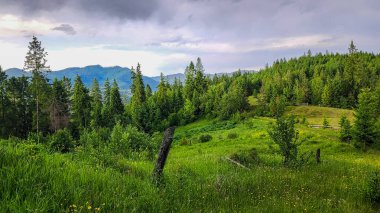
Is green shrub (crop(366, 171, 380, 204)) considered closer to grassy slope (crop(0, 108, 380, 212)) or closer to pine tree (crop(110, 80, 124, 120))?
grassy slope (crop(0, 108, 380, 212))

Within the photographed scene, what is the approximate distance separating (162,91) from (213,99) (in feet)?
58.9

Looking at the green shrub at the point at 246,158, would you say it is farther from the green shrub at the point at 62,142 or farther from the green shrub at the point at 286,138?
Answer: the green shrub at the point at 62,142

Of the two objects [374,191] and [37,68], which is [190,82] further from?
[374,191]

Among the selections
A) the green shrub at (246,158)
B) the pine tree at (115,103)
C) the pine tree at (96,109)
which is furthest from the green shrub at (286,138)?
the pine tree at (115,103)

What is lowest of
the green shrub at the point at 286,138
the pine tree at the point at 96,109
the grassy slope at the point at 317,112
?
the grassy slope at the point at 317,112

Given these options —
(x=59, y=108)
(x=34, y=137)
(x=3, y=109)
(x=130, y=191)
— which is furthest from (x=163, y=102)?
(x=130, y=191)

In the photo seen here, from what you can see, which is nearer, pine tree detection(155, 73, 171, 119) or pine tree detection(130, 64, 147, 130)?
pine tree detection(130, 64, 147, 130)

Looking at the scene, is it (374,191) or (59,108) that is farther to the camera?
(59,108)

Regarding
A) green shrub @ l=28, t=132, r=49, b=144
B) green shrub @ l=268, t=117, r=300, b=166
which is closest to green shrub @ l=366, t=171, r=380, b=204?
green shrub @ l=268, t=117, r=300, b=166

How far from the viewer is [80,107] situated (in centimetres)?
7475

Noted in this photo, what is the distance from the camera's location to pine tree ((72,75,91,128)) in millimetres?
74438

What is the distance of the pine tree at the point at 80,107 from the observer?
7444 centimetres

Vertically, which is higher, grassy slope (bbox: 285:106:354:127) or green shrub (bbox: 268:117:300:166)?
green shrub (bbox: 268:117:300:166)

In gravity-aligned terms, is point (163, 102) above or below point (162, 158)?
below
